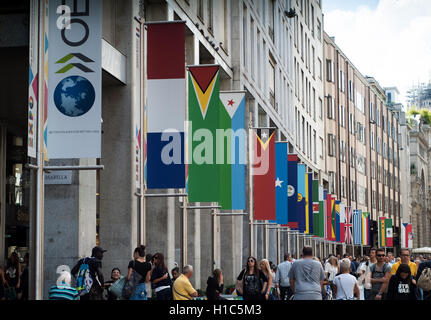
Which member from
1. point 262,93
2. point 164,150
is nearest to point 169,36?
point 164,150

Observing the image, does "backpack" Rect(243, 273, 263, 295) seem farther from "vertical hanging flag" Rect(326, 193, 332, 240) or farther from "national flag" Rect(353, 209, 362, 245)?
"national flag" Rect(353, 209, 362, 245)

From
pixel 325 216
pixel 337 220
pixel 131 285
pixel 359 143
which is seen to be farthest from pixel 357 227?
pixel 131 285

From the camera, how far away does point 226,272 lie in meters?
32.0

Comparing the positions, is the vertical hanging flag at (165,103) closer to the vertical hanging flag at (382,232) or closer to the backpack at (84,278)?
the backpack at (84,278)

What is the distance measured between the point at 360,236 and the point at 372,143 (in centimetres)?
3458

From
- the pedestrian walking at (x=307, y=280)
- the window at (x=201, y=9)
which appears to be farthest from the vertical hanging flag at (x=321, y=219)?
the pedestrian walking at (x=307, y=280)

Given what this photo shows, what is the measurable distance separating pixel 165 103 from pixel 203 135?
2.60 meters

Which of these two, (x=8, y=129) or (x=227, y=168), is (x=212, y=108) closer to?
(x=227, y=168)

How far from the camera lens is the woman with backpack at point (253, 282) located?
15.0m

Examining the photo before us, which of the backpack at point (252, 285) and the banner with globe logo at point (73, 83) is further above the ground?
the banner with globe logo at point (73, 83)

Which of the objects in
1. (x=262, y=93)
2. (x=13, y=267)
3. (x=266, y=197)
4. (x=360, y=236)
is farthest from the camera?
(x=360, y=236)

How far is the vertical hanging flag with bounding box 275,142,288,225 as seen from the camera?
29.4 meters

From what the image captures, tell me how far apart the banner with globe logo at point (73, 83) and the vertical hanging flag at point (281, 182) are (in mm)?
17135

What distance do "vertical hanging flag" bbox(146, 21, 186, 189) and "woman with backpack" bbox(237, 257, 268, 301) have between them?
2350 millimetres
